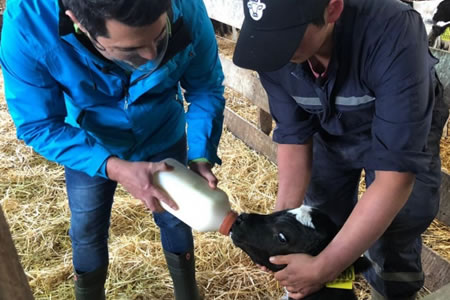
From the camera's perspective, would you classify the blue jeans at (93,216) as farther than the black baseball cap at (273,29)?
Yes

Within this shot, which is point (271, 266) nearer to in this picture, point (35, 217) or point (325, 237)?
point (325, 237)

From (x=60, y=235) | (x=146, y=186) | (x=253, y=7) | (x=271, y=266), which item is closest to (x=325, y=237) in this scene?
(x=271, y=266)

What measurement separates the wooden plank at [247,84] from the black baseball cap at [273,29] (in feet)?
8.09

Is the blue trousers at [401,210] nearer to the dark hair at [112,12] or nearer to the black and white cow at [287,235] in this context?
the black and white cow at [287,235]

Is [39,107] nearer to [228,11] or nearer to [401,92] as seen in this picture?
[401,92]

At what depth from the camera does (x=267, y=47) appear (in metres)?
1.56

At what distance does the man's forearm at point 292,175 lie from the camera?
7.37 feet

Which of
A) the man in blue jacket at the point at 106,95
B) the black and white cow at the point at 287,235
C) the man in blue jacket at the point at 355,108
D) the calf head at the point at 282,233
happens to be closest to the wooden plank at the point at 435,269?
the man in blue jacket at the point at 355,108

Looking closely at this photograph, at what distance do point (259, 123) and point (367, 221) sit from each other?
2.81m

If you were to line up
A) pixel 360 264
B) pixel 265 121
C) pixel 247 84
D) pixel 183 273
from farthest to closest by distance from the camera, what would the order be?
pixel 265 121 < pixel 247 84 < pixel 183 273 < pixel 360 264

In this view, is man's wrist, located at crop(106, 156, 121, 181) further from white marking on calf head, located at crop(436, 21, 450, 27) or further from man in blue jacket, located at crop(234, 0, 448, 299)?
white marking on calf head, located at crop(436, 21, 450, 27)

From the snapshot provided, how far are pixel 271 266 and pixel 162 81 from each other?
893mm

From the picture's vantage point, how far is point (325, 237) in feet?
5.93

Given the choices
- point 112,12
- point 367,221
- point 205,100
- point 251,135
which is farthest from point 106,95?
point 251,135
